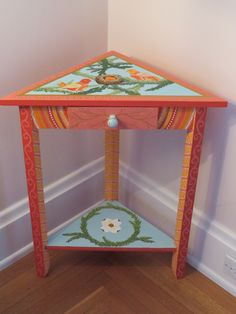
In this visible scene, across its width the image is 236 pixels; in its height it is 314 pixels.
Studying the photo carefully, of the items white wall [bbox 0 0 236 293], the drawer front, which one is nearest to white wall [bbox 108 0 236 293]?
white wall [bbox 0 0 236 293]

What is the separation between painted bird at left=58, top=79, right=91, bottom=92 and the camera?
1.09m

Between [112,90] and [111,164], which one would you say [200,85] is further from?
[111,164]

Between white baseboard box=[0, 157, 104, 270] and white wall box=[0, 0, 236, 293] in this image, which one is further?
white baseboard box=[0, 157, 104, 270]

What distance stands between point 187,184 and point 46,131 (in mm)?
510

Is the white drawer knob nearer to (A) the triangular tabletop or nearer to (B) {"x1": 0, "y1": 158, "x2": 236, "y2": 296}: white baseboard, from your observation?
(A) the triangular tabletop

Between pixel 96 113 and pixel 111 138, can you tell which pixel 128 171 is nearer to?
pixel 111 138

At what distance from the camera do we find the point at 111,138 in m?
1.42

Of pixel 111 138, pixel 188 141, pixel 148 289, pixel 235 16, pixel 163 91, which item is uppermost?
pixel 235 16

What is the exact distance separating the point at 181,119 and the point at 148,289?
59 centimetres

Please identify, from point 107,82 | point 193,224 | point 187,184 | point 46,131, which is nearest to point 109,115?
point 107,82

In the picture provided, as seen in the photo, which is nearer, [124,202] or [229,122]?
[229,122]

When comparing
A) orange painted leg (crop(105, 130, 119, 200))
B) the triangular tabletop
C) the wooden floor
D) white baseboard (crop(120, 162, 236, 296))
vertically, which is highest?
the triangular tabletop

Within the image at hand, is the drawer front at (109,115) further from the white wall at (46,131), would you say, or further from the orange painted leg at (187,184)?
the white wall at (46,131)

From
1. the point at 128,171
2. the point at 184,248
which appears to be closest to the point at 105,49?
the point at 128,171
